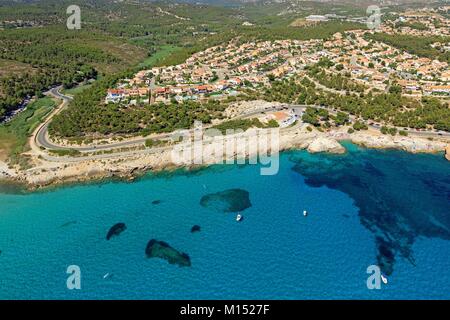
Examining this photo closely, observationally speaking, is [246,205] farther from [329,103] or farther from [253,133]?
[329,103]

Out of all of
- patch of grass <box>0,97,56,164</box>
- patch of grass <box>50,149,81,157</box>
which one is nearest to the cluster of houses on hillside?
patch of grass <box>0,97,56,164</box>

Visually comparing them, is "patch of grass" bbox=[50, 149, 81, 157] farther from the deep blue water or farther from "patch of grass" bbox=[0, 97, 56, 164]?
the deep blue water

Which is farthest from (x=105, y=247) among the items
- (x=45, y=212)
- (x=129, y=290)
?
(x=45, y=212)

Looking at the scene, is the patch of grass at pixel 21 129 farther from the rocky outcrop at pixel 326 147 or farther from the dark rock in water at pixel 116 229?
the rocky outcrop at pixel 326 147

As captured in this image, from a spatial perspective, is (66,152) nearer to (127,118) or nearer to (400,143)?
(127,118)

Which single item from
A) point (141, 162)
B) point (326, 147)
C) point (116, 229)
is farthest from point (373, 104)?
point (116, 229)
